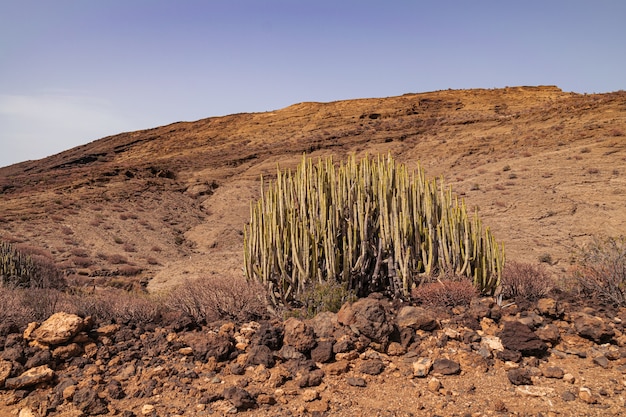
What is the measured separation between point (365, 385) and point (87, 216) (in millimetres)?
22756

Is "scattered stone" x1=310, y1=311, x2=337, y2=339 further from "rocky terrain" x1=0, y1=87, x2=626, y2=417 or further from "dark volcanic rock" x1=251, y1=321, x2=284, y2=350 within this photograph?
"dark volcanic rock" x1=251, y1=321, x2=284, y2=350

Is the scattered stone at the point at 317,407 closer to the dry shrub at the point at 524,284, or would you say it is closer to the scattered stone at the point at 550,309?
the scattered stone at the point at 550,309

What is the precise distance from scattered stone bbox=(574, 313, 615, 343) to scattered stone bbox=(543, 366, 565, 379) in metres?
0.92

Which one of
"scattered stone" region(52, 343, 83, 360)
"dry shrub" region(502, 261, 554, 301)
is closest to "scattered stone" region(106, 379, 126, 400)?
"scattered stone" region(52, 343, 83, 360)

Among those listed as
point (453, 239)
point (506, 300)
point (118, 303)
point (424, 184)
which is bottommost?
point (506, 300)

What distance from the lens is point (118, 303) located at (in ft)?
18.5

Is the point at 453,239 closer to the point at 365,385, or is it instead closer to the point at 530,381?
the point at 530,381

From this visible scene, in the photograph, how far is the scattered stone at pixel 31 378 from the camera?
3.90 m

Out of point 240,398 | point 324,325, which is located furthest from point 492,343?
point 240,398

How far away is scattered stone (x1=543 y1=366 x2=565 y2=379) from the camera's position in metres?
3.94

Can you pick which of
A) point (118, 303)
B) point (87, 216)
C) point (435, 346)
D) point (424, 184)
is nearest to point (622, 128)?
point (424, 184)

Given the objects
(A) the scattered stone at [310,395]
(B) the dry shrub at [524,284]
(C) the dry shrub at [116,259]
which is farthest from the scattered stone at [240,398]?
(C) the dry shrub at [116,259]

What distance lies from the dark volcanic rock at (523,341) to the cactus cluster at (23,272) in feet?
32.7

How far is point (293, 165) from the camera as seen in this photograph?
32594 millimetres
